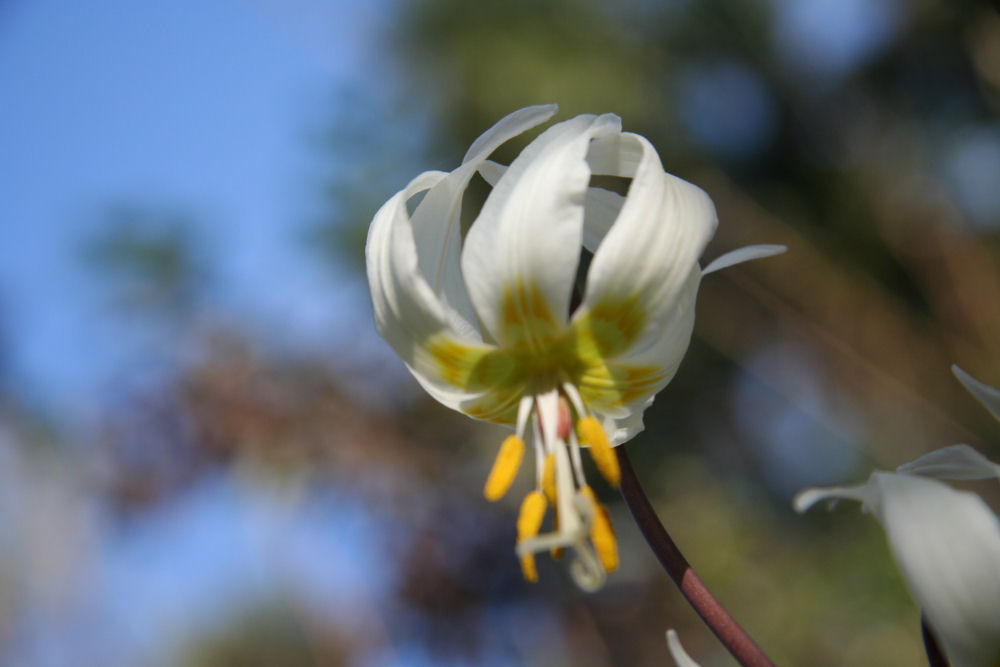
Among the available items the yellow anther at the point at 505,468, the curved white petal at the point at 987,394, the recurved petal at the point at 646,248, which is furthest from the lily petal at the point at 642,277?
the curved white petal at the point at 987,394

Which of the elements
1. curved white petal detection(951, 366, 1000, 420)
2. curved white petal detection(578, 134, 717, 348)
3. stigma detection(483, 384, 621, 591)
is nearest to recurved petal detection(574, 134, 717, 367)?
curved white petal detection(578, 134, 717, 348)

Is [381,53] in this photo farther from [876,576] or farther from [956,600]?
[956,600]

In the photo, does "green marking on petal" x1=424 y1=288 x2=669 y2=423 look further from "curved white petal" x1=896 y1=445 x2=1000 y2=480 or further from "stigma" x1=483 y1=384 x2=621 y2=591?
"curved white petal" x1=896 y1=445 x2=1000 y2=480

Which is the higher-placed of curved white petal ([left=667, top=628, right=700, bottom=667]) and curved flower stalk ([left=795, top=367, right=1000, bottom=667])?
curved flower stalk ([left=795, top=367, right=1000, bottom=667])

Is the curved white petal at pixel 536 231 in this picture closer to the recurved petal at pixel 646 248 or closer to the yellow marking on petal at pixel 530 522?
the recurved petal at pixel 646 248

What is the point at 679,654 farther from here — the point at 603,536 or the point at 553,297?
the point at 553,297

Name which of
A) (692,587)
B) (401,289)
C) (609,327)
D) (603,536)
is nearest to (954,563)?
(692,587)
